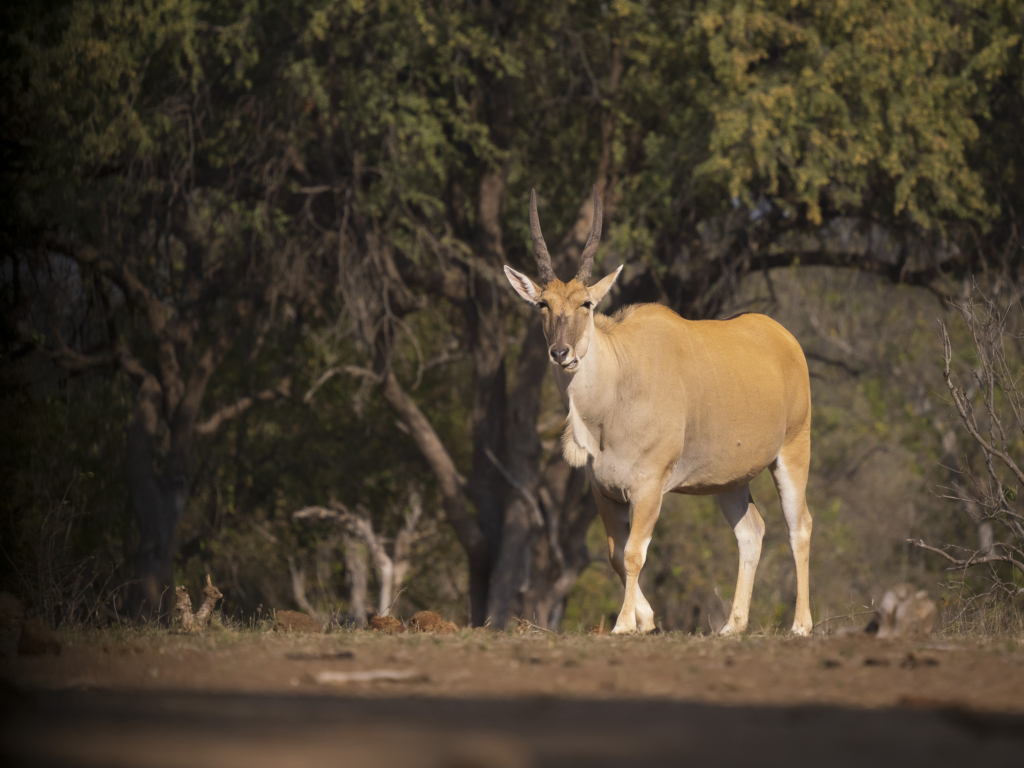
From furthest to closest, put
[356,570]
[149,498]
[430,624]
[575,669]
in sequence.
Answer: [356,570], [149,498], [430,624], [575,669]

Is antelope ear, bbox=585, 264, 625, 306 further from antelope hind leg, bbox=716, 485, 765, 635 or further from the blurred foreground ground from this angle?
the blurred foreground ground

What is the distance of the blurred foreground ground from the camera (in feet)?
12.3

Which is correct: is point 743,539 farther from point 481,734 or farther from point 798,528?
point 481,734

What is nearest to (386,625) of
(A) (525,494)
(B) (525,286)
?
(B) (525,286)

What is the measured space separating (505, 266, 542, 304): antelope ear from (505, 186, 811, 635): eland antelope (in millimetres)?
14

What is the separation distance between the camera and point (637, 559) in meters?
7.98

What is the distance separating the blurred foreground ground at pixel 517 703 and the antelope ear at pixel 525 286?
2761mm

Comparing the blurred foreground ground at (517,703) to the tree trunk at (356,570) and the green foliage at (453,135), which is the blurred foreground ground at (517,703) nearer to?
the green foliage at (453,135)

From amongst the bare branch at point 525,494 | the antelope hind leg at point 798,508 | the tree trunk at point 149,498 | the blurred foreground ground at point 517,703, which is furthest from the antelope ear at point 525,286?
the tree trunk at point 149,498

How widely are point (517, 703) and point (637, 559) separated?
136 inches

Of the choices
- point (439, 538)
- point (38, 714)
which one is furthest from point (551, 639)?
point (439, 538)

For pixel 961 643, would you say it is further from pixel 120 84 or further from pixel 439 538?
pixel 439 538

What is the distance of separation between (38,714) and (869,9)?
12.8m

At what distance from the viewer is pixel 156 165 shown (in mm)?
15648
